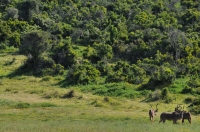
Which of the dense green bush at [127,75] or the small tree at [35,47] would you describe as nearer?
the dense green bush at [127,75]

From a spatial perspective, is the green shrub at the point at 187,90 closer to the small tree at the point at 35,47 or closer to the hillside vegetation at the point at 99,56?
the hillside vegetation at the point at 99,56

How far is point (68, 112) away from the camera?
109 feet

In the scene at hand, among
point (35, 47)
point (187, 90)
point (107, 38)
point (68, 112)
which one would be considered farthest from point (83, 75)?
point (107, 38)

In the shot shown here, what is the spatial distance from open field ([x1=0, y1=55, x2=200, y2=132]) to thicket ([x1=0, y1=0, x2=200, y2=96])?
6327 mm

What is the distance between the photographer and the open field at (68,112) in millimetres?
22281

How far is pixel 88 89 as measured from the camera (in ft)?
155

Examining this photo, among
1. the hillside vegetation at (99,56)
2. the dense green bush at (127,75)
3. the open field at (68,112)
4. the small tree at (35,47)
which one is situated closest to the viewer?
the open field at (68,112)

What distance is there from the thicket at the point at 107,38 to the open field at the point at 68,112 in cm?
633

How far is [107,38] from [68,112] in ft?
125

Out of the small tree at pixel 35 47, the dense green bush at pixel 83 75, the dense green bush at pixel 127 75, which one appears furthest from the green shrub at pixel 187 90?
the small tree at pixel 35 47

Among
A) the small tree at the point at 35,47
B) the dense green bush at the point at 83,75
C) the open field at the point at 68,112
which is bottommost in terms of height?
the open field at the point at 68,112

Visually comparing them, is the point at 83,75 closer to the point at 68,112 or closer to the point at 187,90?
the point at 187,90

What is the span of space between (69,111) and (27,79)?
21873 mm

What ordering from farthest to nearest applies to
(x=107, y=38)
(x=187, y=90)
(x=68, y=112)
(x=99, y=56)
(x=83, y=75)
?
(x=107, y=38)
(x=99, y=56)
(x=83, y=75)
(x=187, y=90)
(x=68, y=112)
